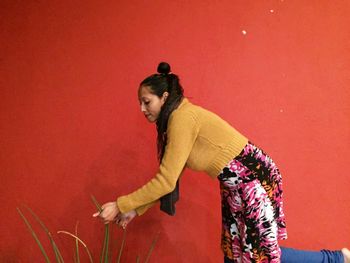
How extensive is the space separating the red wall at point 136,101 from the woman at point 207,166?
354mm

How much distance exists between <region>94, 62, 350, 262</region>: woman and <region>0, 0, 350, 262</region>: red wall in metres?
0.35

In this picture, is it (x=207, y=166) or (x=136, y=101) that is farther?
(x=136, y=101)

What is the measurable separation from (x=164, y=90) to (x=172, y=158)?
23 cm

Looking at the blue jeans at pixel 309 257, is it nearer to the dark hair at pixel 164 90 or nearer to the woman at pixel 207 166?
the woman at pixel 207 166

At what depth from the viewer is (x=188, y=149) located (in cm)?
95

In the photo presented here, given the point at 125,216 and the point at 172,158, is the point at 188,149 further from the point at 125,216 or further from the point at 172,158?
the point at 125,216

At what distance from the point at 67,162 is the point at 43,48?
53 centimetres

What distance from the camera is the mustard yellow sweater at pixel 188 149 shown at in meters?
0.93

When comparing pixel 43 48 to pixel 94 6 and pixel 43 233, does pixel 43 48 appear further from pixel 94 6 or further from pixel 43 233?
pixel 43 233

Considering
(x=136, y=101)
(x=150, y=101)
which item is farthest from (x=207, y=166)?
(x=136, y=101)

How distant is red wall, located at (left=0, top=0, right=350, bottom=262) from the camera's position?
1.35 m

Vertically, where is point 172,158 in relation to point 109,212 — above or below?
above

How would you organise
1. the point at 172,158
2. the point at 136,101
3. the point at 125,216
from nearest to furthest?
the point at 172,158 < the point at 125,216 < the point at 136,101

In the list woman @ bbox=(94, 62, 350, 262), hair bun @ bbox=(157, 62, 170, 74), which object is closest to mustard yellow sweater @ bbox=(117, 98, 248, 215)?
woman @ bbox=(94, 62, 350, 262)
